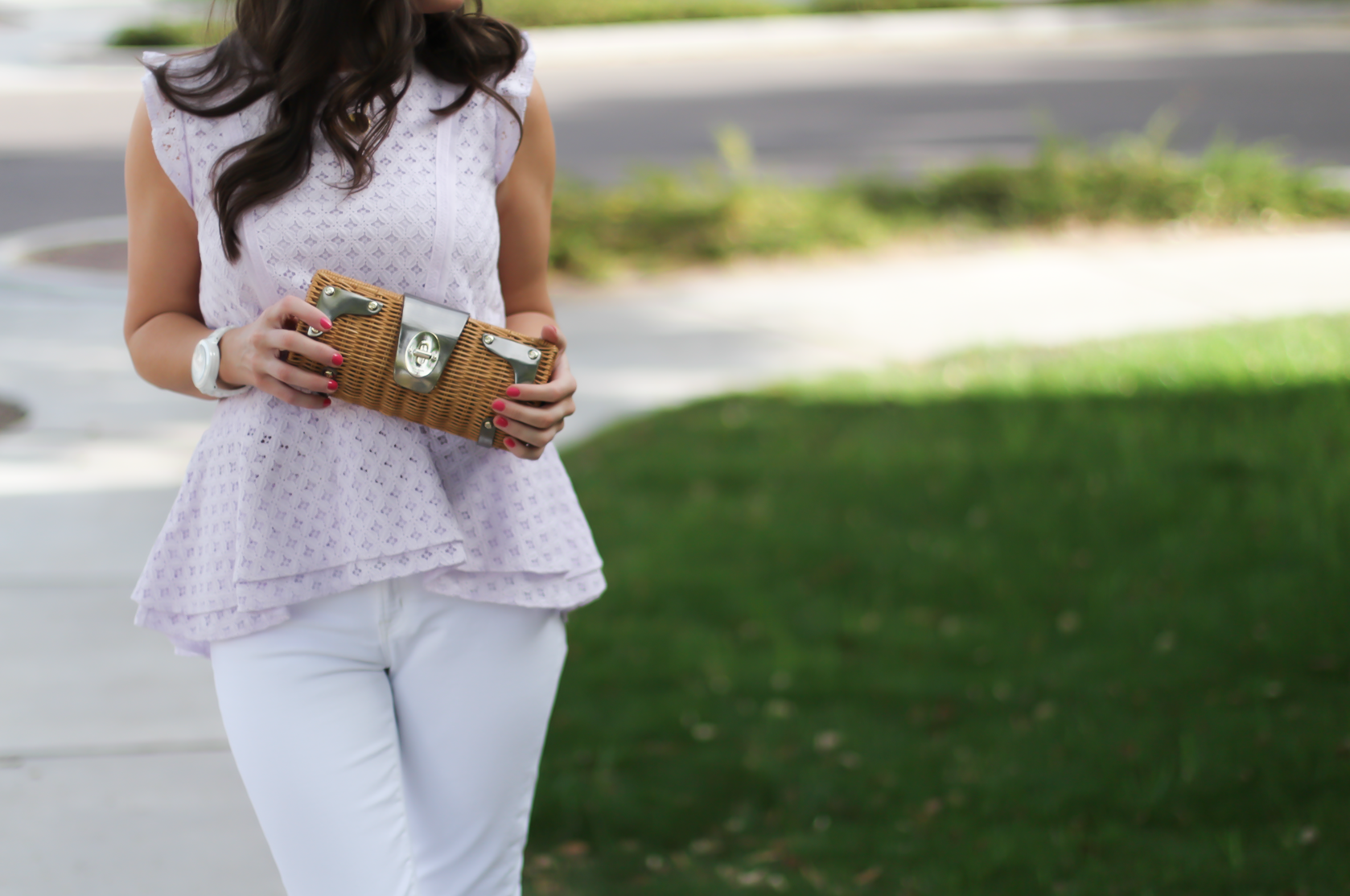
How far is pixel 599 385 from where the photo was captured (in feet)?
21.8

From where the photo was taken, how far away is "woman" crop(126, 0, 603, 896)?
1.80 m

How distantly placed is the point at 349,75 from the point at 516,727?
2.93 ft

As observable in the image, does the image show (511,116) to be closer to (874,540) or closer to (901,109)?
(874,540)

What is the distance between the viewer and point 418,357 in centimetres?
174

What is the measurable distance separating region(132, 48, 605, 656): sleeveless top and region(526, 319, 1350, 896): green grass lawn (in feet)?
4.82

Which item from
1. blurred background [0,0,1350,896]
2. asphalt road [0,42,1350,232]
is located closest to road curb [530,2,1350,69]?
asphalt road [0,42,1350,232]

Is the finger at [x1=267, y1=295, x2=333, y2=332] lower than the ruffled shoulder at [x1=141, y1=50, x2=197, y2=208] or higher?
lower

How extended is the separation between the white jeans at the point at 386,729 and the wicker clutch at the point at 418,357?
248mm

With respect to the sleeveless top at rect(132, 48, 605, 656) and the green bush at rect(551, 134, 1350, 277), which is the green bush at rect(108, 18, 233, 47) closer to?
the green bush at rect(551, 134, 1350, 277)

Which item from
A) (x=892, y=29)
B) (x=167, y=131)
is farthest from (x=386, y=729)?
(x=892, y=29)

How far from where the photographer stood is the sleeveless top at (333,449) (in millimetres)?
1807

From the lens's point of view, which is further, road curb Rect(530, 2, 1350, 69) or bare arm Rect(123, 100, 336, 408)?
road curb Rect(530, 2, 1350, 69)

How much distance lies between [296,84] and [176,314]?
38 centimetres

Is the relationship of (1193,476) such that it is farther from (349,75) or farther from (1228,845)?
(349,75)
